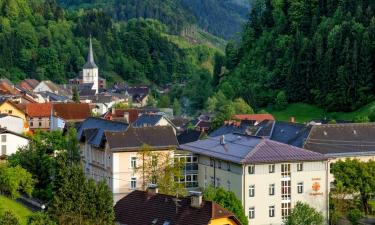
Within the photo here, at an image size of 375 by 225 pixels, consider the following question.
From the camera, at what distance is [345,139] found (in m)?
60.2

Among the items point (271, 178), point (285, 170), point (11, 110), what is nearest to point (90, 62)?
point (11, 110)

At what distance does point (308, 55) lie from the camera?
105250 mm

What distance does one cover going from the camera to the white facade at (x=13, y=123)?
85.2 m

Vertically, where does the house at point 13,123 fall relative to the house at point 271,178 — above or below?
above

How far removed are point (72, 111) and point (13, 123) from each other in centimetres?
924

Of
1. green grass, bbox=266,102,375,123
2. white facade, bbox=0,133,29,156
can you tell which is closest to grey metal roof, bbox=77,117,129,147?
white facade, bbox=0,133,29,156

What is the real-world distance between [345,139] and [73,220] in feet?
94.7

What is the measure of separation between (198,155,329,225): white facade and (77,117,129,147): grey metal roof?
1082 centimetres

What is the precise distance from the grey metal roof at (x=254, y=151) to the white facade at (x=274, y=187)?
393mm

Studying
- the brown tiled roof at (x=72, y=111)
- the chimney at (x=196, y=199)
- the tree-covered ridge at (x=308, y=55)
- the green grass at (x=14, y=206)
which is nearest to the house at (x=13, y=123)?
the brown tiled roof at (x=72, y=111)

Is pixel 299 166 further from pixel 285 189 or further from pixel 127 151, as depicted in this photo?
pixel 127 151

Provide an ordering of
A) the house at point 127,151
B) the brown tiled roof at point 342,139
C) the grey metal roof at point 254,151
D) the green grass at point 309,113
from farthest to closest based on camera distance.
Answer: the green grass at point 309,113
the brown tiled roof at point 342,139
the house at point 127,151
the grey metal roof at point 254,151

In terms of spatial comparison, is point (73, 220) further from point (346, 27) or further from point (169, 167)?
point (346, 27)

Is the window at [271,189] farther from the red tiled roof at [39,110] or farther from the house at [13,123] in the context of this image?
the red tiled roof at [39,110]
